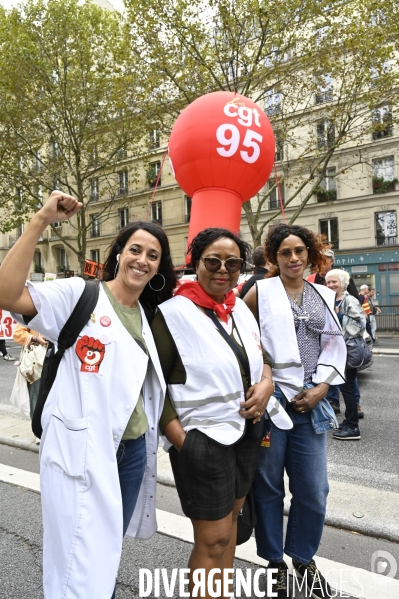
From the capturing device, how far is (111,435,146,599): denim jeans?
1.76 metres

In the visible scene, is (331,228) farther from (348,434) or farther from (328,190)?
(348,434)

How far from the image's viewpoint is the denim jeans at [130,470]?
1758 millimetres

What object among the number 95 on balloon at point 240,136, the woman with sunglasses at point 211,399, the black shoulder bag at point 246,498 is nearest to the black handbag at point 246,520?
the black shoulder bag at point 246,498

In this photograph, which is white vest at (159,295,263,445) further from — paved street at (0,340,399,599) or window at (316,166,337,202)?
window at (316,166,337,202)

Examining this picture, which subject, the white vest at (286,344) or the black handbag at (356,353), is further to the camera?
the black handbag at (356,353)

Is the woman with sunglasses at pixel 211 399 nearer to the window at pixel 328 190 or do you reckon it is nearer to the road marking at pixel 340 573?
the road marking at pixel 340 573

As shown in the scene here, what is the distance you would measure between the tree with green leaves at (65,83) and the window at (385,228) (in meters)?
12.9

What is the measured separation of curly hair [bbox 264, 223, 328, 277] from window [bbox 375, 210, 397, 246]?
21.2 metres

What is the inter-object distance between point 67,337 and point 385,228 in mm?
22810

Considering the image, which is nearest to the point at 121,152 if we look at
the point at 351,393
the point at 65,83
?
the point at 65,83

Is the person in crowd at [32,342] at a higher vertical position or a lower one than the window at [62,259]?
lower

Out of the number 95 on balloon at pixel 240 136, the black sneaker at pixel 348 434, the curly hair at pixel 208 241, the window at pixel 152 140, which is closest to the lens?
the curly hair at pixel 208 241

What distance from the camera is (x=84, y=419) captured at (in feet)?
5.15

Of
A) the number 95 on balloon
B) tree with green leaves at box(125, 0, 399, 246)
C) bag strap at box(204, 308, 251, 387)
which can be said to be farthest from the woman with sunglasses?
tree with green leaves at box(125, 0, 399, 246)
